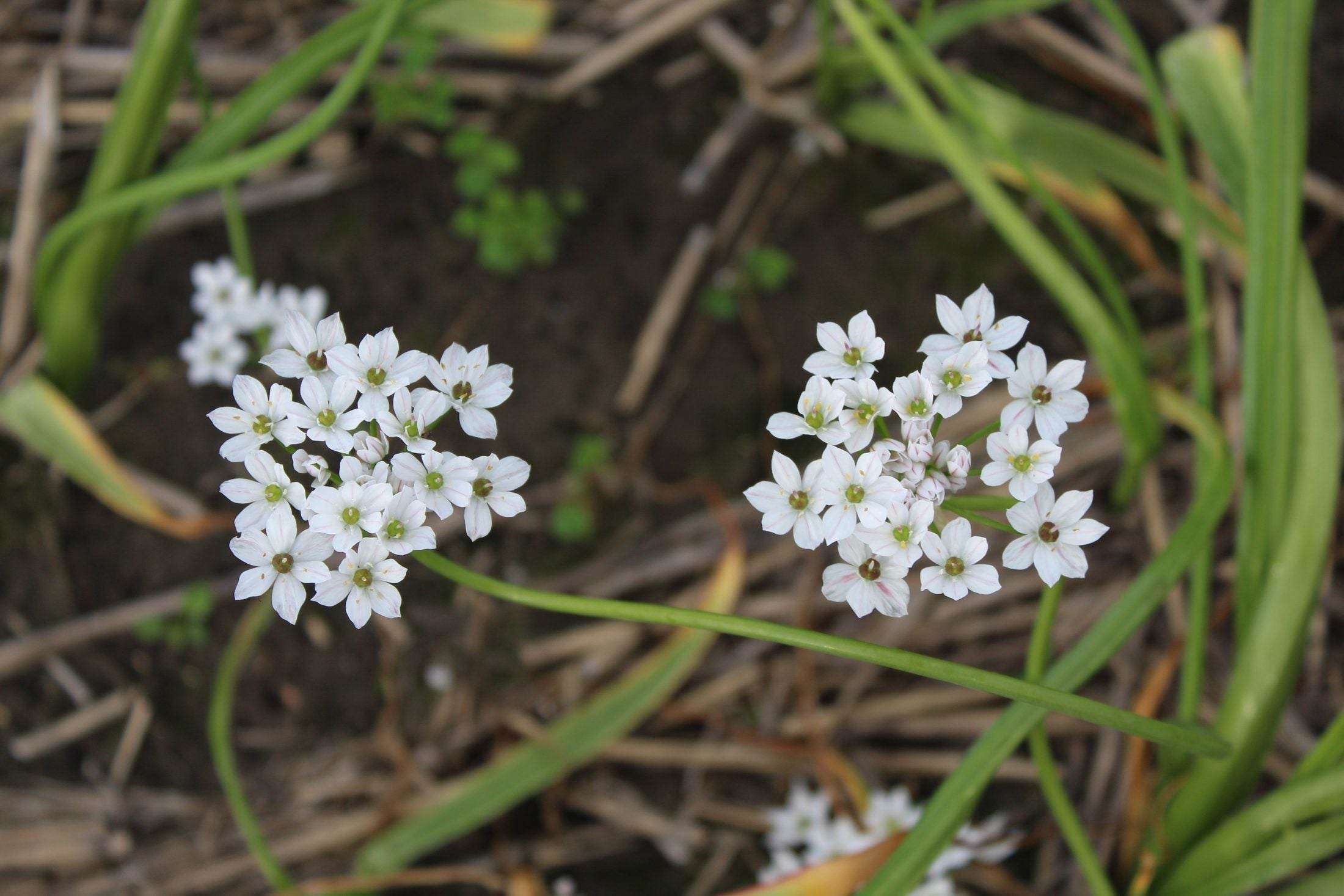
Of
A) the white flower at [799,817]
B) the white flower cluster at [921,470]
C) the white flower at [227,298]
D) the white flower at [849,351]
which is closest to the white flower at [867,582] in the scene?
the white flower cluster at [921,470]

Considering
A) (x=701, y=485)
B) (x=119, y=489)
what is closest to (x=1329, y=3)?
(x=701, y=485)

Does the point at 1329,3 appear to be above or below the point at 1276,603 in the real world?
above

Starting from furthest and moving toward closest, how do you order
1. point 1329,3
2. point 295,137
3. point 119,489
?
1. point 1329,3
2. point 119,489
3. point 295,137

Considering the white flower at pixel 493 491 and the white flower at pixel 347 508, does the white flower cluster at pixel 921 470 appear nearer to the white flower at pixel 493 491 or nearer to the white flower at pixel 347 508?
the white flower at pixel 493 491

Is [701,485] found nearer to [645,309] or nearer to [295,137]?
[645,309]

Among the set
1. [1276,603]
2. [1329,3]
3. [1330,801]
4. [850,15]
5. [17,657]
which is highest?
[1329,3]

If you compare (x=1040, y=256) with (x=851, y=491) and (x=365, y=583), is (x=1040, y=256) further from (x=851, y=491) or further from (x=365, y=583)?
(x=365, y=583)
